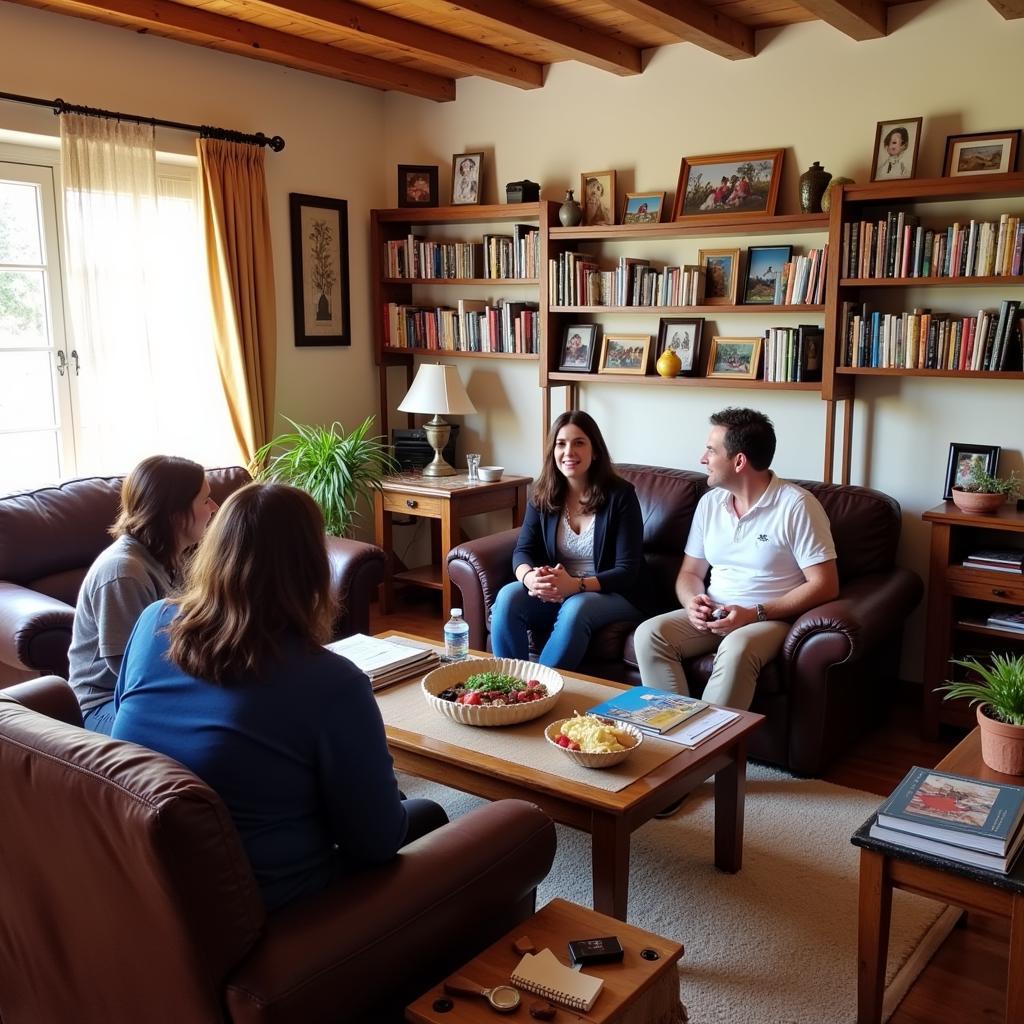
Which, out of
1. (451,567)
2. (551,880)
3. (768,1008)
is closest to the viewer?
(768,1008)

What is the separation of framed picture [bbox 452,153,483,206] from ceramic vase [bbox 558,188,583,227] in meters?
0.60

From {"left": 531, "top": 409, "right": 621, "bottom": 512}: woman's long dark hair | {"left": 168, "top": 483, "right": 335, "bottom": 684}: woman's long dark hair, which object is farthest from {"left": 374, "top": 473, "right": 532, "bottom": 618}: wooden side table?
{"left": 168, "top": 483, "right": 335, "bottom": 684}: woman's long dark hair

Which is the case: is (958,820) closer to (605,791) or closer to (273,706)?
(605,791)

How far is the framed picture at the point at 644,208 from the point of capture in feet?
14.7

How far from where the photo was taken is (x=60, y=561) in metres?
3.66

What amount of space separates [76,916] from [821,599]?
2.48 meters

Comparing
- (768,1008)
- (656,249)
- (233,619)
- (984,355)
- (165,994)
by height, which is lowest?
(768,1008)

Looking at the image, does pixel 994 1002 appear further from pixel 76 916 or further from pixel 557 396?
pixel 557 396

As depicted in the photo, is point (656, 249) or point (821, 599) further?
point (656, 249)

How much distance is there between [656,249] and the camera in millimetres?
4574

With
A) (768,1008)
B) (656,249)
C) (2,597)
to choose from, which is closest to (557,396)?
(656,249)

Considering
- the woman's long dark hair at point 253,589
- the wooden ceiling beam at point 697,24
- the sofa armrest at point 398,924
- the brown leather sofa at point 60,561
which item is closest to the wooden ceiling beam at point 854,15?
the wooden ceiling beam at point 697,24

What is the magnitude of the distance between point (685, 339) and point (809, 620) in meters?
1.62

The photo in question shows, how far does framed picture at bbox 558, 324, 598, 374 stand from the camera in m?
4.69
